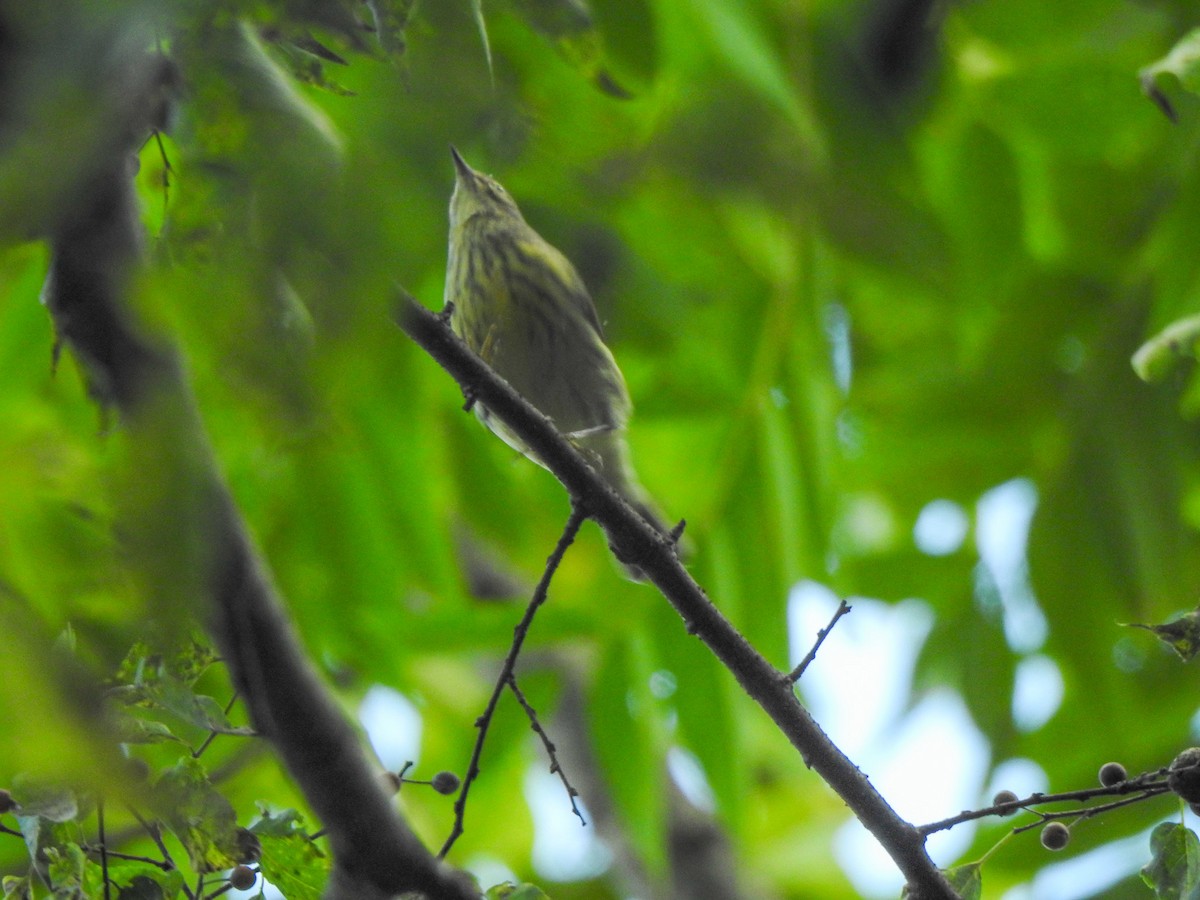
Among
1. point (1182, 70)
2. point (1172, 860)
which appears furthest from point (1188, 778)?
point (1182, 70)

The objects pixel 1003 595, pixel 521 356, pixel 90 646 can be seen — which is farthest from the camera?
pixel 1003 595

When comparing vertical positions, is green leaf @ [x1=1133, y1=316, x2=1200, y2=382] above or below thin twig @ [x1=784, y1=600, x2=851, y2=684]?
above

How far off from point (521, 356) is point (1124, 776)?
5.71ft

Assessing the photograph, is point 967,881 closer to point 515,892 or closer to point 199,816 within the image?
point 515,892

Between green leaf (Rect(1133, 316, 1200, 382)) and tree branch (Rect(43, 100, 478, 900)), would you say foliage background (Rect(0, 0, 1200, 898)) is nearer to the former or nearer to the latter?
tree branch (Rect(43, 100, 478, 900))

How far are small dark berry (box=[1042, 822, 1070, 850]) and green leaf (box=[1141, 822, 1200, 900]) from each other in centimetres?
30

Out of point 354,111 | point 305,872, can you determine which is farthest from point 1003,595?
point 354,111

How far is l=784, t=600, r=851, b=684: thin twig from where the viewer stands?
6.56 ft

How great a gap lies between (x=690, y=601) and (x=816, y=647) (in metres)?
0.25

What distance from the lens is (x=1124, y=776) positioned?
204 centimetres

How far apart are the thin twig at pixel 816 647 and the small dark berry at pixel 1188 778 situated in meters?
0.57

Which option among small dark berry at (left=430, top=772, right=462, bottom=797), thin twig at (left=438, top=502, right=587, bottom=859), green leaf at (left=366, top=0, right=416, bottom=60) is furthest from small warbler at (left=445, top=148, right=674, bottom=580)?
green leaf at (left=366, top=0, right=416, bottom=60)

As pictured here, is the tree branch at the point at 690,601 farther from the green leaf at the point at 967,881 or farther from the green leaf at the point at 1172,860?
the green leaf at the point at 1172,860

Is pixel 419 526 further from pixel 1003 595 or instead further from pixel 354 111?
pixel 354 111
